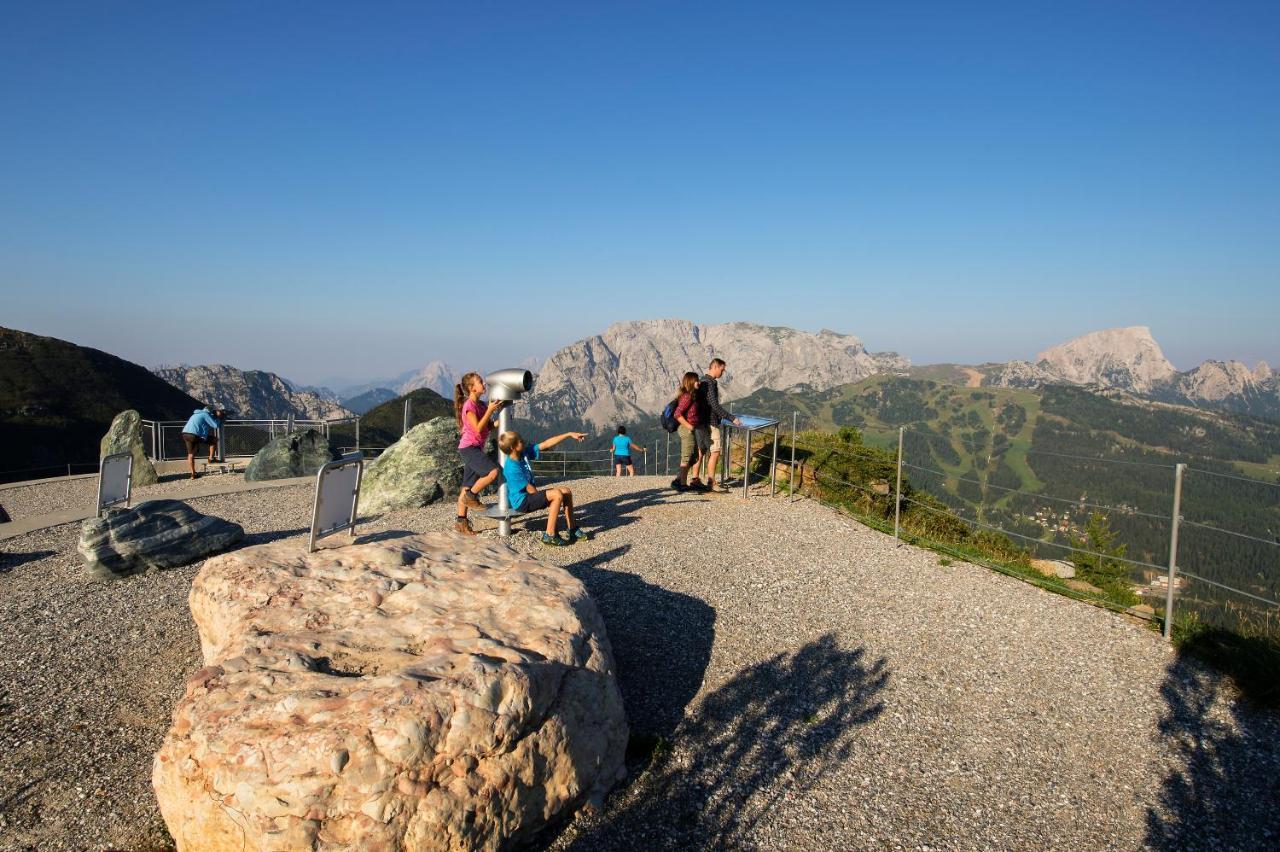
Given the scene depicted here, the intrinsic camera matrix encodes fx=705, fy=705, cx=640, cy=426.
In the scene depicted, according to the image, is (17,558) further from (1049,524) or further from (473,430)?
(1049,524)

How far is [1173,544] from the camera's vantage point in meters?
7.68

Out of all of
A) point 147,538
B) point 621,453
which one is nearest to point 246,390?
point 621,453

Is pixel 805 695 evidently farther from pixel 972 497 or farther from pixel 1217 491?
pixel 1217 491

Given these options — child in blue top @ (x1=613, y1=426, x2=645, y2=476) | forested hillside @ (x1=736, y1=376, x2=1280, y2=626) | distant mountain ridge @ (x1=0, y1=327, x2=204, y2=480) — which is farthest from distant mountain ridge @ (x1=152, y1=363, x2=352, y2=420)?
child in blue top @ (x1=613, y1=426, x2=645, y2=476)

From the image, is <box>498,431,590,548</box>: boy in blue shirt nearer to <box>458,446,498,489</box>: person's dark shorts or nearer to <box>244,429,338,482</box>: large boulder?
<box>458,446,498,489</box>: person's dark shorts

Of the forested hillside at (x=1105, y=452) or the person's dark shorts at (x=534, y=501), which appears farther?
the forested hillside at (x=1105, y=452)

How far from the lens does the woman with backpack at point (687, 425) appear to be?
41.7 feet

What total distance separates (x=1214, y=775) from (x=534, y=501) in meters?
7.71

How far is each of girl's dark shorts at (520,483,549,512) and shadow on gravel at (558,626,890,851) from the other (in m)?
3.89

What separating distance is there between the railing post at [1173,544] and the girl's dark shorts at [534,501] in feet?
24.8

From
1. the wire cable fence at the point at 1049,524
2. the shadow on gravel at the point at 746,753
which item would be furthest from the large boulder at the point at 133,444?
the shadow on gravel at the point at 746,753

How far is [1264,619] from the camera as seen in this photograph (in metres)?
8.39

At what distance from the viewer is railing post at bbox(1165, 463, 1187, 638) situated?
7449 millimetres

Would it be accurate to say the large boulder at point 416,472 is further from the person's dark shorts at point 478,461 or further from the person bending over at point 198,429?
the person bending over at point 198,429
